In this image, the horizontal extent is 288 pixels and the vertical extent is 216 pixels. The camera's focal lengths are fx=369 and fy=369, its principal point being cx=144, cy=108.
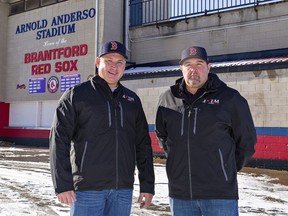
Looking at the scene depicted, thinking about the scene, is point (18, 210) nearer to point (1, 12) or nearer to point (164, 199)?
point (164, 199)

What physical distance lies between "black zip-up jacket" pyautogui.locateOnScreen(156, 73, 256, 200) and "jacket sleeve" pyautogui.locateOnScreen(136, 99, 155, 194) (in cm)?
23

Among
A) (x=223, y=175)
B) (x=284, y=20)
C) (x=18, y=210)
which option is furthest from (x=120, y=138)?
(x=284, y=20)

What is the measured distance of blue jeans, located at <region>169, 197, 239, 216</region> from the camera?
8.99 feet

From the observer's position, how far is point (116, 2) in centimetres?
1762

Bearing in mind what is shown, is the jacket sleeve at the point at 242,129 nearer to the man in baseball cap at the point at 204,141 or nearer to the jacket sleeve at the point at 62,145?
the man in baseball cap at the point at 204,141

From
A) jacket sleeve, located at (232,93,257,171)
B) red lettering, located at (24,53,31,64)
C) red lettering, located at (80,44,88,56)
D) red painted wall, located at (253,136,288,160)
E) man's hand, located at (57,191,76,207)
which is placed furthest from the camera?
red lettering, located at (24,53,31,64)

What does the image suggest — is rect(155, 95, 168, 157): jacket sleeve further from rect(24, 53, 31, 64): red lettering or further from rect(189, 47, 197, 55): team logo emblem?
rect(24, 53, 31, 64): red lettering

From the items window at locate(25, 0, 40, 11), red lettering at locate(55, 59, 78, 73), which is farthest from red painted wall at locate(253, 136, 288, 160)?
window at locate(25, 0, 40, 11)

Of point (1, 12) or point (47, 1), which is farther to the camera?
point (1, 12)

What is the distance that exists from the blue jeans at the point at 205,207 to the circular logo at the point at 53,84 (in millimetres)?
16594

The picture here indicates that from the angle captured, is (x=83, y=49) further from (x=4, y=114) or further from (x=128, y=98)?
(x=128, y=98)

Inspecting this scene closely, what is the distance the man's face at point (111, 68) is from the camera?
9.91ft

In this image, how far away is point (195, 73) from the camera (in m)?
2.97

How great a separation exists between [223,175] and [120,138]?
0.84m
